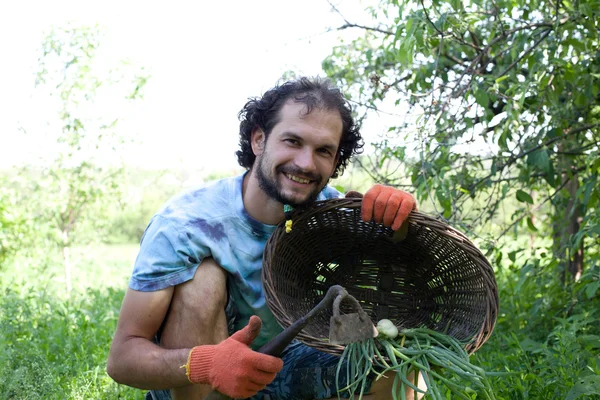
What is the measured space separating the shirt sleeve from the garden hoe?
0.40 m

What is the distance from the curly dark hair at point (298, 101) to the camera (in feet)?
7.73

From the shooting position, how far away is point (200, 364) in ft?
5.68

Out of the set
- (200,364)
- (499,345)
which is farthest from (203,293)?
(499,345)

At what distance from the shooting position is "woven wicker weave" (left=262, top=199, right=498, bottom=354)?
2174 mm

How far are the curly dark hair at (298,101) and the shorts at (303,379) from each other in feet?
2.32

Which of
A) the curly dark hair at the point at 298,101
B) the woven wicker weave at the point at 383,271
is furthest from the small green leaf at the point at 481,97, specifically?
the woven wicker weave at the point at 383,271

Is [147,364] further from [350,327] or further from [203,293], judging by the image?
[350,327]

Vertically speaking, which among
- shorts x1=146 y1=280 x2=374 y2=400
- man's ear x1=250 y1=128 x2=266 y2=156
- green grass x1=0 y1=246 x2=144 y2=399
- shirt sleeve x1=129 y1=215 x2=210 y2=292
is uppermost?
man's ear x1=250 y1=128 x2=266 y2=156

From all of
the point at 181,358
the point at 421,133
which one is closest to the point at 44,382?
the point at 181,358

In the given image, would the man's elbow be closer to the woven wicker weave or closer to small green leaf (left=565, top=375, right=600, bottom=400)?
the woven wicker weave

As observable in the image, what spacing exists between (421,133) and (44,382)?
6.07ft

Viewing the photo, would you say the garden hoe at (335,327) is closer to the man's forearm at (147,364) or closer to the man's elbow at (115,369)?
A: the man's forearm at (147,364)

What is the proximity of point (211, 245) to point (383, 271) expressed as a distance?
33.3 inches

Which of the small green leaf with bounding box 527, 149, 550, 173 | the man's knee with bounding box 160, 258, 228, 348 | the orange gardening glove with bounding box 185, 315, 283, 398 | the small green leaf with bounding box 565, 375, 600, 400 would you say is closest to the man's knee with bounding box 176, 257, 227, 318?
the man's knee with bounding box 160, 258, 228, 348
